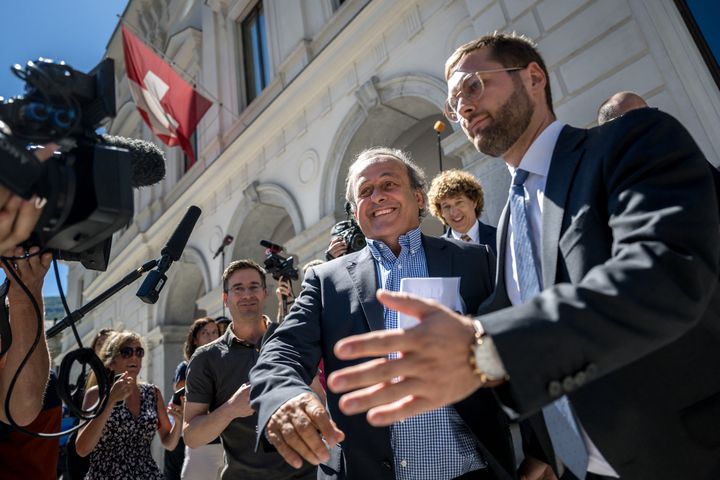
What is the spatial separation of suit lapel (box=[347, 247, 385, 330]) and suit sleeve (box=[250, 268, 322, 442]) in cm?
15

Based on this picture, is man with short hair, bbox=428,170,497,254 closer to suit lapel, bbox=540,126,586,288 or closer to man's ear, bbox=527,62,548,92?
man's ear, bbox=527,62,548,92

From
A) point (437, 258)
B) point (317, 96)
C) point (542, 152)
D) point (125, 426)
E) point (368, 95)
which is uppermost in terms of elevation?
point (317, 96)

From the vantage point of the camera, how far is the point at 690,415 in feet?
3.42

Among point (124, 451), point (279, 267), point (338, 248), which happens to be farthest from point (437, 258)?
point (124, 451)

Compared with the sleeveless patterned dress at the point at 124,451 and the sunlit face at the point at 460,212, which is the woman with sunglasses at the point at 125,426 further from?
the sunlit face at the point at 460,212

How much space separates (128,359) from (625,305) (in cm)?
388

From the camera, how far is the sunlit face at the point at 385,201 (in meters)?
1.98

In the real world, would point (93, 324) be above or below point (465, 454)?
above

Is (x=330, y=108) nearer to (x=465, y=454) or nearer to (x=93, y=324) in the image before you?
(x=465, y=454)

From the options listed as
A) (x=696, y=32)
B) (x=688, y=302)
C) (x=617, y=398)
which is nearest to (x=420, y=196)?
(x=617, y=398)

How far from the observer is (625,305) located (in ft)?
2.72

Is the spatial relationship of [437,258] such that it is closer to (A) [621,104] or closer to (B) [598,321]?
(B) [598,321]

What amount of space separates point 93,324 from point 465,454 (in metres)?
16.6

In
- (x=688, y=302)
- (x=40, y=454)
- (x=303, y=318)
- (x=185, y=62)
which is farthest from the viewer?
(x=185, y=62)
